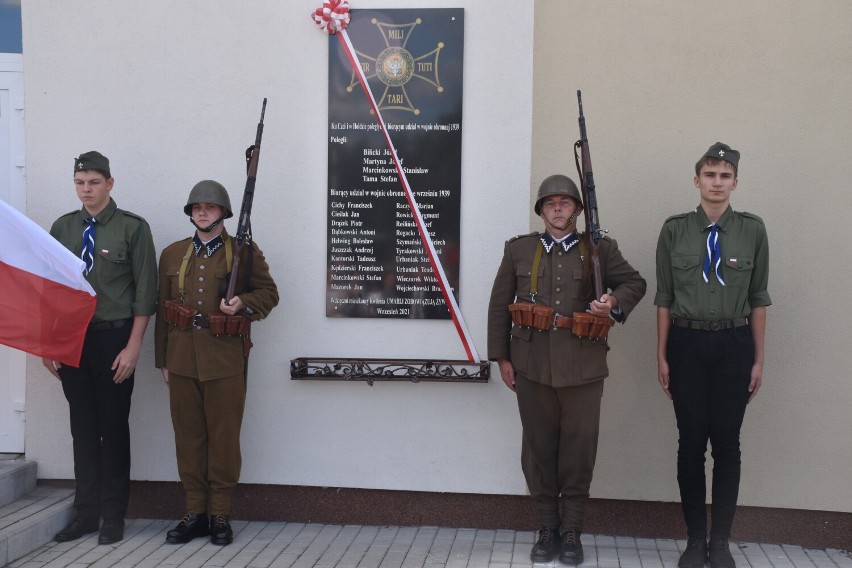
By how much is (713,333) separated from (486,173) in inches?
57.2

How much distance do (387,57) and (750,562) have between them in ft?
10.4

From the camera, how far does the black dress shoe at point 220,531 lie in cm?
471

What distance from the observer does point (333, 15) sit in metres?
4.96

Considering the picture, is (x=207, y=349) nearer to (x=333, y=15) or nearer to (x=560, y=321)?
(x=560, y=321)

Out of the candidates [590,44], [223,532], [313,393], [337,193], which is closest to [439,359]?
[313,393]

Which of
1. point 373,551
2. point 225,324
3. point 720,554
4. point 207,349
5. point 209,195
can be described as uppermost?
point 209,195

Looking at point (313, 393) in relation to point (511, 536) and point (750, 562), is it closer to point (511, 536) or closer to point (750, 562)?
point (511, 536)

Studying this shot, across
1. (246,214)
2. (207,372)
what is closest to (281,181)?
(246,214)

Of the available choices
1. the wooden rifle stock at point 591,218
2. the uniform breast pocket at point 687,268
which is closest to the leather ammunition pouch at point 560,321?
the wooden rifle stock at point 591,218

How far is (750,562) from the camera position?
4559 mm

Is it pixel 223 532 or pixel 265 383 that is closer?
pixel 223 532

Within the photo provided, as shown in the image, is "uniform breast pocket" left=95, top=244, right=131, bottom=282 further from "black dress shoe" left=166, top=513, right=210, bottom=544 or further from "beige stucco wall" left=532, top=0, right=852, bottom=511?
"beige stucco wall" left=532, top=0, right=852, bottom=511

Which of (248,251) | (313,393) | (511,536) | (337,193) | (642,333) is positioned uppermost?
(337,193)

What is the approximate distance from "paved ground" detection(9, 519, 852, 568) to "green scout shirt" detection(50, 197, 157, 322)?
1.17m
